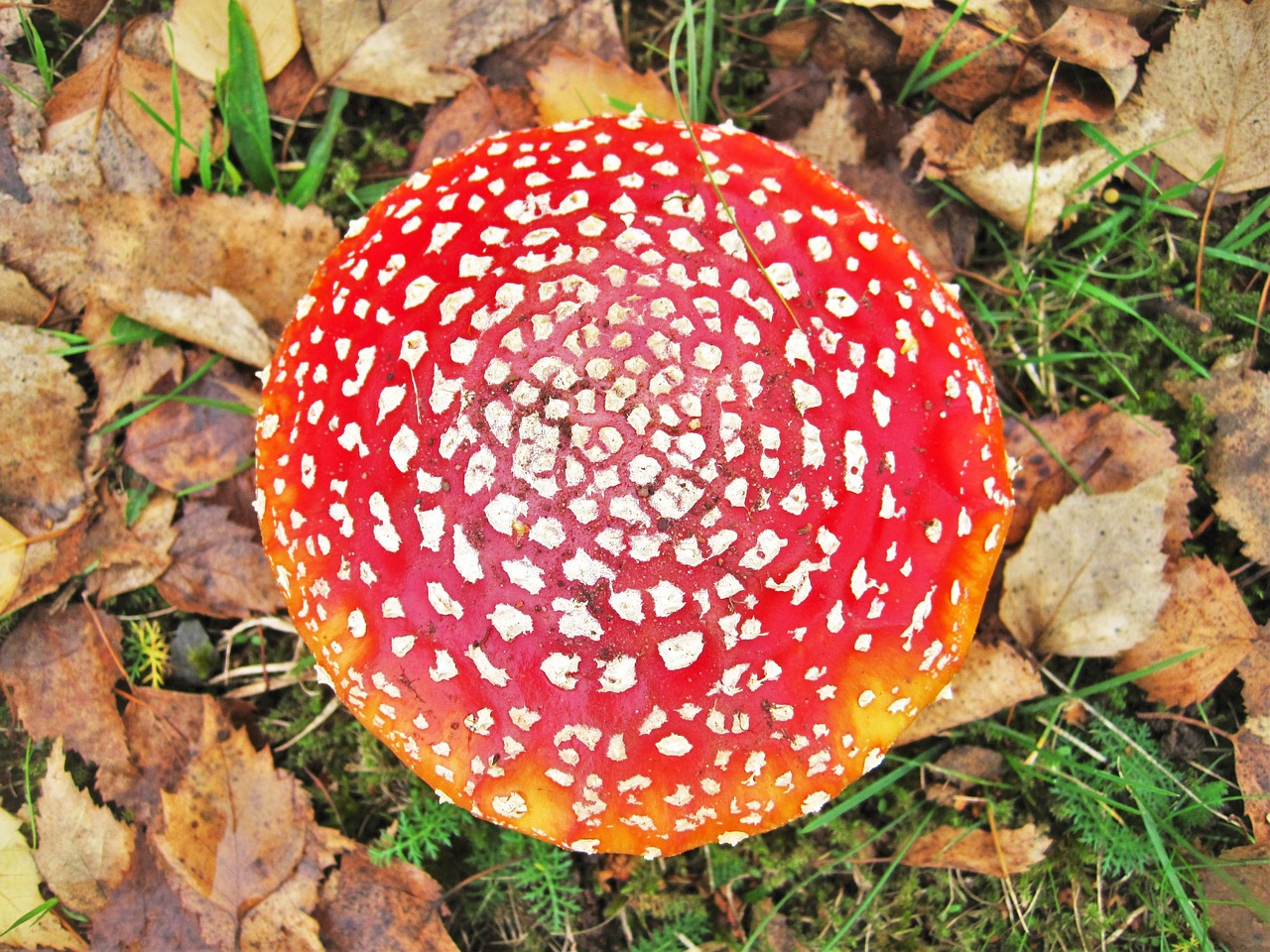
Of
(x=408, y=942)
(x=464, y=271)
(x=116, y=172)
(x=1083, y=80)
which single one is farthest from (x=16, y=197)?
(x=1083, y=80)

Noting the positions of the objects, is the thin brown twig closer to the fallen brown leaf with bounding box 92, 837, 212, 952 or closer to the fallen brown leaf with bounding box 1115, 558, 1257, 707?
the fallen brown leaf with bounding box 1115, 558, 1257, 707

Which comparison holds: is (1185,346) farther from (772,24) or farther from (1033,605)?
(772,24)

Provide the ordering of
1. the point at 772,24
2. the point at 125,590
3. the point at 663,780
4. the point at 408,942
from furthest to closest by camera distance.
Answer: the point at 772,24 < the point at 125,590 < the point at 408,942 < the point at 663,780

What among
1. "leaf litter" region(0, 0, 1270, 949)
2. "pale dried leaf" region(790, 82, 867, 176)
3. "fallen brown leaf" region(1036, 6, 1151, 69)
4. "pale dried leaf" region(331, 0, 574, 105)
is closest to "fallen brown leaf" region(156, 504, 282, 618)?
"leaf litter" region(0, 0, 1270, 949)

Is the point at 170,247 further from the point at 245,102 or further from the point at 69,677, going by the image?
the point at 69,677

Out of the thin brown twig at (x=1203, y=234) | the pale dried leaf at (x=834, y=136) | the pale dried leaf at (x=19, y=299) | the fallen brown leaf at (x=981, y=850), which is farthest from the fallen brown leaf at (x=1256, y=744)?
the pale dried leaf at (x=19, y=299)

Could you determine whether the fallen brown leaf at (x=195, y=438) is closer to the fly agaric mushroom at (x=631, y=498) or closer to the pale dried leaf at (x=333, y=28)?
the fly agaric mushroom at (x=631, y=498)
